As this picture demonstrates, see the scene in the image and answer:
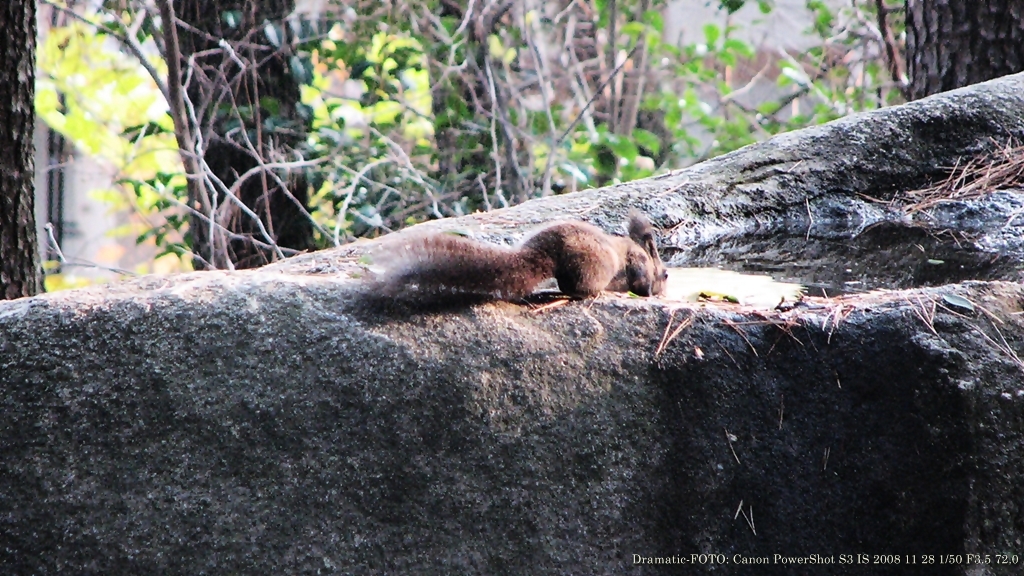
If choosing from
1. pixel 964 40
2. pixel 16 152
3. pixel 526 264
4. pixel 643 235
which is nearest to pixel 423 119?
pixel 964 40

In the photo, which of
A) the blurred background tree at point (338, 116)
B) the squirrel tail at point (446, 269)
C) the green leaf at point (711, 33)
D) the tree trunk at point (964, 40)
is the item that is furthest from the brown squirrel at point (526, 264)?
the green leaf at point (711, 33)

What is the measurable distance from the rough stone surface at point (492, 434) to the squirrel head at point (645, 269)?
87cm

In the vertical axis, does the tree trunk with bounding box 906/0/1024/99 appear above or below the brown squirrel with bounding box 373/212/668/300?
above

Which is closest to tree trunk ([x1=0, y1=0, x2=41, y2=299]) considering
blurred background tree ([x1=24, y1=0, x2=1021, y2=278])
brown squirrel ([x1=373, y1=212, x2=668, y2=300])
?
blurred background tree ([x1=24, y1=0, x2=1021, y2=278])

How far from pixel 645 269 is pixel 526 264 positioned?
0.73 metres

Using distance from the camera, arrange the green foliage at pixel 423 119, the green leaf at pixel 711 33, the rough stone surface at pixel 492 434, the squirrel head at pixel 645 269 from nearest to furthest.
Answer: the rough stone surface at pixel 492 434, the squirrel head at pixel 645 269, the green foliage at pixel 423 119, the green leaf at pixel 711 33

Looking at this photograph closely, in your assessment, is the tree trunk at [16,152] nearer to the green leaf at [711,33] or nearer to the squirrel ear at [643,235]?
the squirrel ear at [643,235]

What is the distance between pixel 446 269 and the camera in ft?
7.39

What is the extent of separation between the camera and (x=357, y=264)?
9.73 feet

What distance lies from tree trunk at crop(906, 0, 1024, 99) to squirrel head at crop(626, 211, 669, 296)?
3482 millimetres

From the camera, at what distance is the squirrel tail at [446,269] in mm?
2215

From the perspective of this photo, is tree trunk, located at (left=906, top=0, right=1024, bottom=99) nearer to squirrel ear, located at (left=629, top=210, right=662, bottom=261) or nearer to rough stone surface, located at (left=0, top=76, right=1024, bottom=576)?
squirrel ear, located at (left=629, top=210, right=662, bottom=261)

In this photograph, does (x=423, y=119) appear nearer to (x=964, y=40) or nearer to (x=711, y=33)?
(x=711, y=33)

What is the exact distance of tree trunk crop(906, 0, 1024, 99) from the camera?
18.6ft
